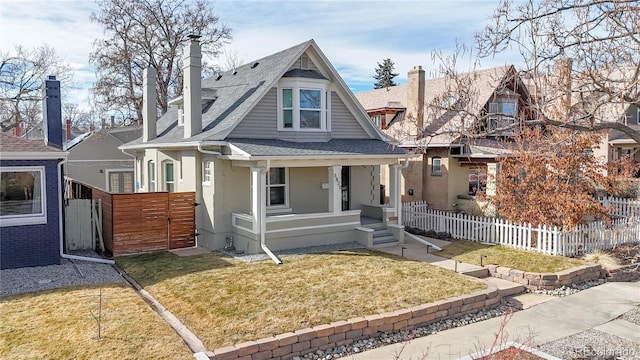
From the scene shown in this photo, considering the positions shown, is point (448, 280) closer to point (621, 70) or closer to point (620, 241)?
point (621, 70)

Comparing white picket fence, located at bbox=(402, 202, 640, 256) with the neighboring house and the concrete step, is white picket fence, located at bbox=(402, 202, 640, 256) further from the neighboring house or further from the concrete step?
the neighboring house

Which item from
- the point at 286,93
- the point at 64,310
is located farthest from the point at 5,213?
the point at 286,93

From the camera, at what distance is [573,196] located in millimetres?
14516

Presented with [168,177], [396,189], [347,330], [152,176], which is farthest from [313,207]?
[152,176]

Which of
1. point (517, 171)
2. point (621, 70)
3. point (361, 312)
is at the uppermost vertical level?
point (621, 70)

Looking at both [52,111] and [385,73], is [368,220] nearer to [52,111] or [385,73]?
[52,111]

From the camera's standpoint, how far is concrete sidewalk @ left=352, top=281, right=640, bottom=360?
25.1ft

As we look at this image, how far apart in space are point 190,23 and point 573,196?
28172 mm

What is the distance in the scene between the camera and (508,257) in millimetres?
13352

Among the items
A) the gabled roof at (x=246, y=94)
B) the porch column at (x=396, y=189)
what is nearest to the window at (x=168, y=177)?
the gabled roof at (x=246, y=94)

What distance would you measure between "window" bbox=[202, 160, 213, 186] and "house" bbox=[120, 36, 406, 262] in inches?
1.8

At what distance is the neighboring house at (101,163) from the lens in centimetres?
2792

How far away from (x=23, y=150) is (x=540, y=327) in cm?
1255

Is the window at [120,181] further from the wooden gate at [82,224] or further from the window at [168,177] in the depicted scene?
the wooden gate at [82,224]
